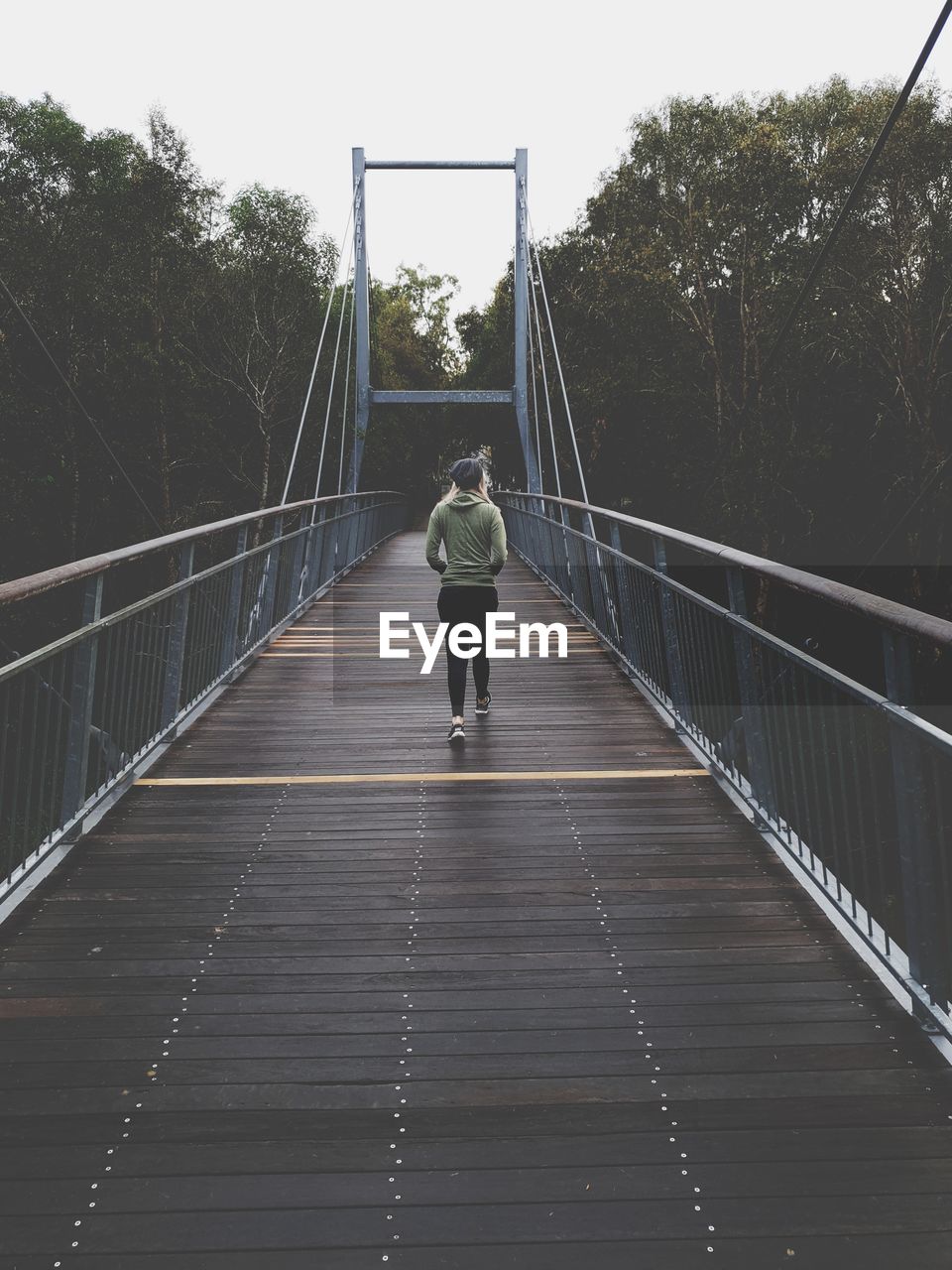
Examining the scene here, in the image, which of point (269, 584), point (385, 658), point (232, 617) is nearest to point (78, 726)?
point (232, 617)

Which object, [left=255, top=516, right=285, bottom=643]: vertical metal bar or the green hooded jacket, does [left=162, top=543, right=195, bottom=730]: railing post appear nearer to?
the green hooded jacket

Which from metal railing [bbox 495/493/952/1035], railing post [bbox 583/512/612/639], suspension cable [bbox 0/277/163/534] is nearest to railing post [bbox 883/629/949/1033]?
metal railing [bbox 495/493/952/1035]

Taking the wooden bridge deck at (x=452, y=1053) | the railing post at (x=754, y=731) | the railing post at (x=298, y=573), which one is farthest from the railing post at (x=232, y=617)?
the railing post at (x=754, y=731)

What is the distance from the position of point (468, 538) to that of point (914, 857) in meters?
3.33

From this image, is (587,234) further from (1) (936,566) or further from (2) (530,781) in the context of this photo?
(2) (530,781)

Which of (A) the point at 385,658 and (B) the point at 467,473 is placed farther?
(A) the point at 385,658

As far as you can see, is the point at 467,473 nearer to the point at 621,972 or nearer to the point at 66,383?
the point at 621,972

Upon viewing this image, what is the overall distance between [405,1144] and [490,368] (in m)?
38.6

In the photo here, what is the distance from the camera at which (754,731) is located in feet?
13.9

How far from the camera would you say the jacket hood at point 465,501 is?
5777mm

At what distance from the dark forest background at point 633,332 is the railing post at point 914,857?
20.9 m

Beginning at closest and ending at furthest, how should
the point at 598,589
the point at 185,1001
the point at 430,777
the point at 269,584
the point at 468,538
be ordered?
the point at 185,1001, the point at 430,777, the point at 468,538, the point at 269,584, the point at 598,589

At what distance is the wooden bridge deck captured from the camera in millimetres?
2096

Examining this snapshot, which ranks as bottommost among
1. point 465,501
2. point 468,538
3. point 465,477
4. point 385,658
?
point 385,658
